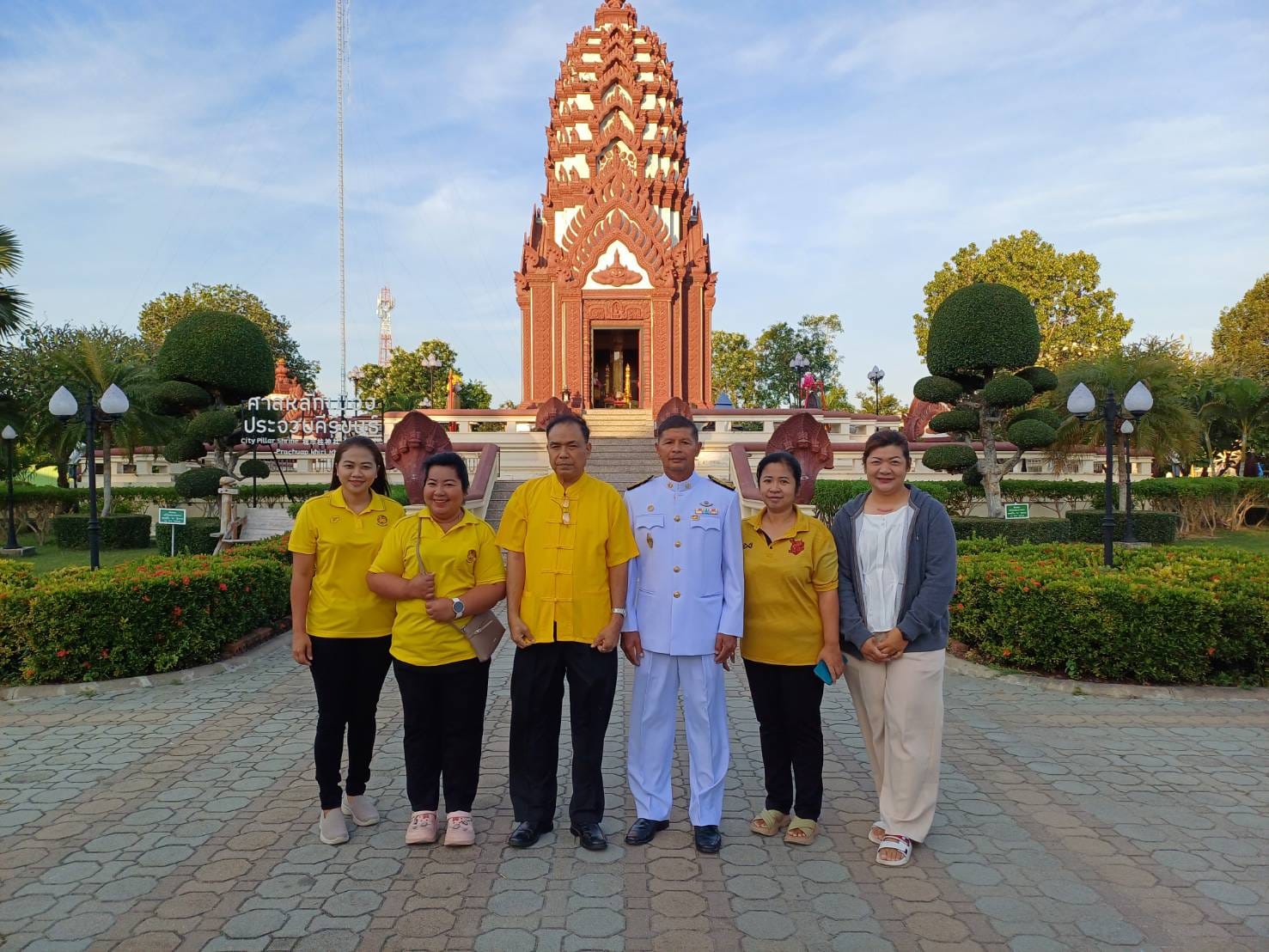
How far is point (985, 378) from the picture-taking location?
529 inches

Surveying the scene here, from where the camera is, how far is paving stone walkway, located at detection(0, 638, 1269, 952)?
9.98 feet

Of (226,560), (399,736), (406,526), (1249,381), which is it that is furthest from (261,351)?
(1249,381)

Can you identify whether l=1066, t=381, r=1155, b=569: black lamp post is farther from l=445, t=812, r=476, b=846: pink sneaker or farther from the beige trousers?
l=445, t=812, r=476, b=846: pink sneaker

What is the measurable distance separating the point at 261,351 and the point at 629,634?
12.6 metres

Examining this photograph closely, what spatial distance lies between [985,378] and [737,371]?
125 feet

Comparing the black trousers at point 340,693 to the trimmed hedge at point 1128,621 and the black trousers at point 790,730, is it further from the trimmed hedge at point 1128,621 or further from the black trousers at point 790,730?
the trimmed hedge at point 1128,621

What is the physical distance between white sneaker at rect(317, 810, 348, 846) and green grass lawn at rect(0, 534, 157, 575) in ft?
39.2

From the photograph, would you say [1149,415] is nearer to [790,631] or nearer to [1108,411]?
[1108,411]

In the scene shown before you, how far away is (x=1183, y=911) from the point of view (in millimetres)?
3168

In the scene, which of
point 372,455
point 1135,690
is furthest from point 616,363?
point 372,455

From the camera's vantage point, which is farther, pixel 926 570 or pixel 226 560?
pixel 226 560

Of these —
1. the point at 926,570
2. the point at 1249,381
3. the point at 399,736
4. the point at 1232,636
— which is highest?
the point at 1249,381

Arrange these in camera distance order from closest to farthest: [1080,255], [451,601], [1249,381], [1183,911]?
[1183,911]
[451,601]
[1249,381]
[1080,255]

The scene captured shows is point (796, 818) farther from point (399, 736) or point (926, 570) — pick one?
point (399, 736)
